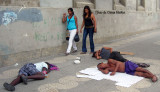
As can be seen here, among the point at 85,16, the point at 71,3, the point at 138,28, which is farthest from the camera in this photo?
the point at 138,28

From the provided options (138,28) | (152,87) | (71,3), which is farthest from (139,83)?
(138,28)

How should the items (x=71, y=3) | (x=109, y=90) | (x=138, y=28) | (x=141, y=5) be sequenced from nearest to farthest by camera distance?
(x=109, y=90) < (x=71, y=3) < (x=138, y=28) < (x=141, y=5)

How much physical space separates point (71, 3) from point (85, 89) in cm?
565

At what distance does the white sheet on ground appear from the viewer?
4.21m

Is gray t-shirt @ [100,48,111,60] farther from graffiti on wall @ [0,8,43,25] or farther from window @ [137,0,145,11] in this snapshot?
window @ [137,0,145,11]

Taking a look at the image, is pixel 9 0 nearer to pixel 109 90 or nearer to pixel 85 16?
pixel 85 16

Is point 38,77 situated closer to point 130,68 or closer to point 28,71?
point 28,71

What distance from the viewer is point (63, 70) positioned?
5445mm

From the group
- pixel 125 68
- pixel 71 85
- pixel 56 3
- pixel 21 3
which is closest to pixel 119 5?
pixel 56 3

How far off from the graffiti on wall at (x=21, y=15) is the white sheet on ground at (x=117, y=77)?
9.12ft

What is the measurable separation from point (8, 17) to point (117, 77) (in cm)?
373

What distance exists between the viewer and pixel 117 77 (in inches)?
181

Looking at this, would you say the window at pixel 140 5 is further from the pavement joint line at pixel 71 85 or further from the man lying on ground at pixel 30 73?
the man lying on ground at pixel 30 73

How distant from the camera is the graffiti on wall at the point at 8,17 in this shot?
5957 millimetres
